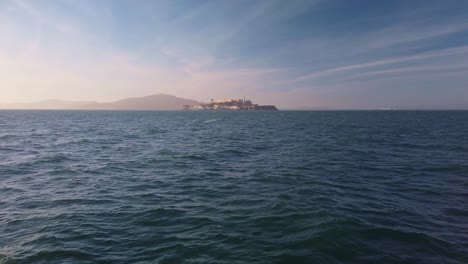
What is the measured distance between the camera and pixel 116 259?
7746 mm

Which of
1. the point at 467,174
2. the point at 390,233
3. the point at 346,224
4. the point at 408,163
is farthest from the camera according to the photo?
the point at 408,163

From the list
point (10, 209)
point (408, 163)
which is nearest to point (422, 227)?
point (408, 163)

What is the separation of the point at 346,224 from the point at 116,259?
25.5 ft

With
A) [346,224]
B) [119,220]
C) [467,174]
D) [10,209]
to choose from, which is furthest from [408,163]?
[10,209]

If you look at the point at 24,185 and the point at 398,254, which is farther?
the point at 24,185

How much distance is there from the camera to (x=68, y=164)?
2034 cm

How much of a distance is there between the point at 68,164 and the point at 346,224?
1954 cm

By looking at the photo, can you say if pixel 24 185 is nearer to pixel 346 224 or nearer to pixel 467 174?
pixel 346 224

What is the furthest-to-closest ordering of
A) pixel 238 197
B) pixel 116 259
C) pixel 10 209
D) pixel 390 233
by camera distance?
pixel 238 197 → pixel 10 209 → pixel 390 233 → pixel 116 259

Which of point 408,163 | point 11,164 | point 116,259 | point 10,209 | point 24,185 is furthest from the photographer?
point 408,163

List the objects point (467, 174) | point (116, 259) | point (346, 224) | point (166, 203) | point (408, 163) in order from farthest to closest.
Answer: point (408, 163)
point (467, 174)
point (166, 203)
point (346, 224)
point (116, 259)

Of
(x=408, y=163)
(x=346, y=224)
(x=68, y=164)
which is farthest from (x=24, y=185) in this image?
(x=408, y=163)

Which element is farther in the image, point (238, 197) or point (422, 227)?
point (238, 197)

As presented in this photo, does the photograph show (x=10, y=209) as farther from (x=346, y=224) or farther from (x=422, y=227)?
(x=422, y=227)
